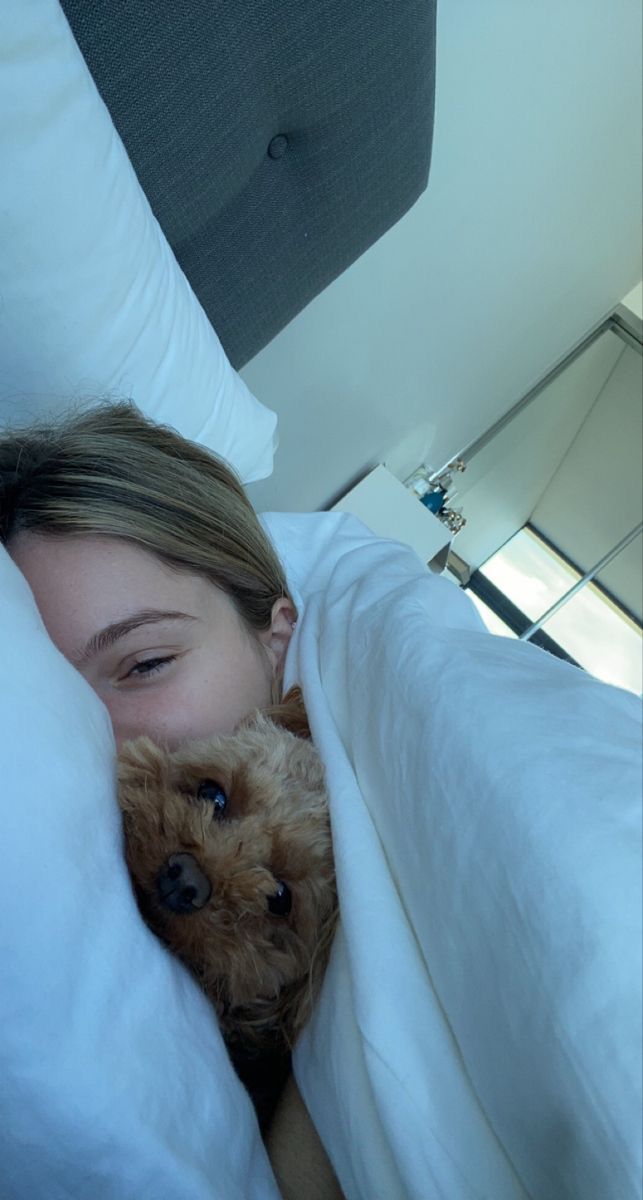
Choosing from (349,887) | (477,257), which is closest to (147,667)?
(349,887)

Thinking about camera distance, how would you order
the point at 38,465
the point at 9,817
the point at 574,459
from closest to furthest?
the point at 9,817 → the point at 38,465 → the point at 574,459

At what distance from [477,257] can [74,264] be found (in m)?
1.20

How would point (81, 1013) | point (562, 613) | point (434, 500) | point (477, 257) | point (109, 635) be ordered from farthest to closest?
point (562, 613), point (434, 500), point (477, 257), point (109, 635), point (81, 1013)

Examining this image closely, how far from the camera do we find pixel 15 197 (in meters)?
0.63

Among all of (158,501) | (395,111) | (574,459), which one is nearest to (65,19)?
(158,501)

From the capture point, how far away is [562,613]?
8.83ft

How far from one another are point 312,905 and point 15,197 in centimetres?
61

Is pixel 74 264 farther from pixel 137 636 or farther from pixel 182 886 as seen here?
pixel 182 886

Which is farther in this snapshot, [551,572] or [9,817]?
[551,572]

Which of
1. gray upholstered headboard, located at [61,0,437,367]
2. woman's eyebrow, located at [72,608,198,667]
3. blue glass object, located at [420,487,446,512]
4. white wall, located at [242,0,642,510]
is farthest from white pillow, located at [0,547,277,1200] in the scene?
blue glass object, located at [420,487,446,512]

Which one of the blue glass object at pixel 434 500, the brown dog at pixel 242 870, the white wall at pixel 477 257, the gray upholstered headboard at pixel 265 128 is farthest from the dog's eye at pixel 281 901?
the blue glass object at pixel 434 500

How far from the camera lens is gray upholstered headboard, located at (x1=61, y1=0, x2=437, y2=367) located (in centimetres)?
71

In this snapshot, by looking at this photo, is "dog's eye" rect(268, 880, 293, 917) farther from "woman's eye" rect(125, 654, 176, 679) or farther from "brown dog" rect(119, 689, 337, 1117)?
"woman's eye" rect(125, 654, 176, 679)

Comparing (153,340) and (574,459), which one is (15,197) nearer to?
(153,340)
